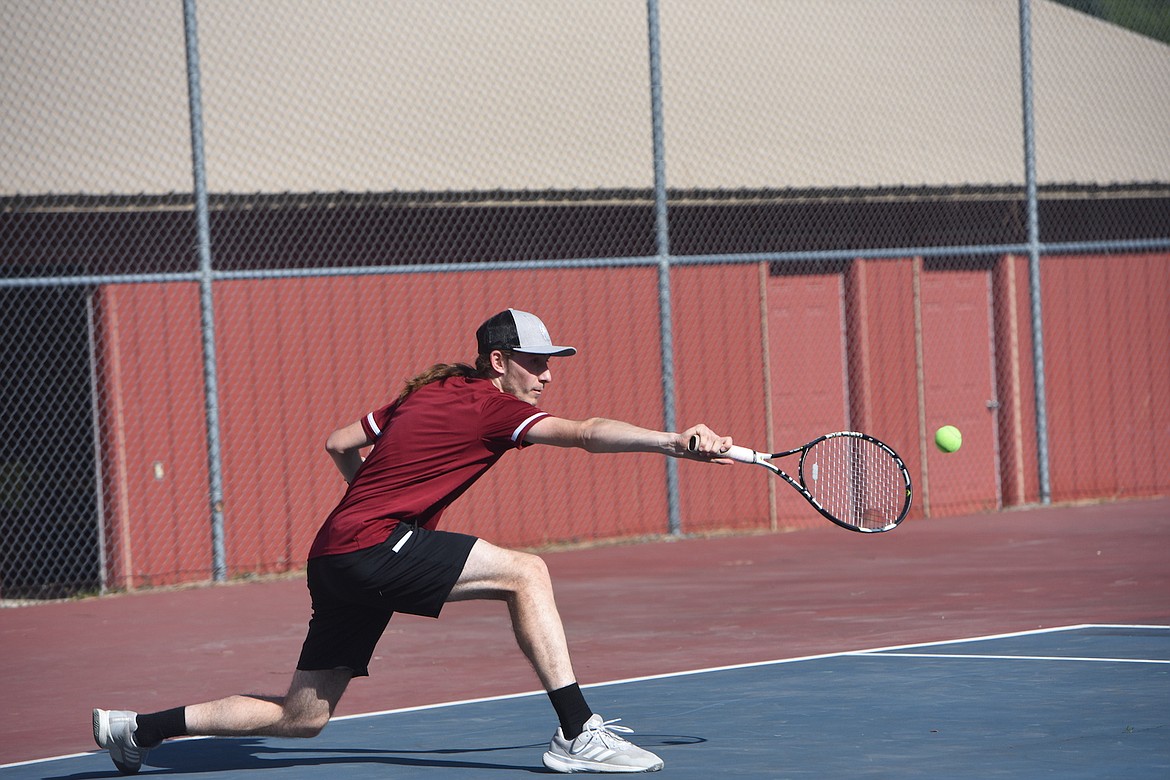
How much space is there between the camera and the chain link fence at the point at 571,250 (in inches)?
508

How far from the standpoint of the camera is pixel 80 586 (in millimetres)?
12984

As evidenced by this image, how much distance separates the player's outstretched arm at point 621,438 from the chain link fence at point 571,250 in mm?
6861

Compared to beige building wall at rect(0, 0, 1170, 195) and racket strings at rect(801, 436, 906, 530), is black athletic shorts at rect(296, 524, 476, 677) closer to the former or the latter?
racket strings at rect(801, 436, 906, 530)

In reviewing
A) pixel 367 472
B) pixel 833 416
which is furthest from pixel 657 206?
pixel 367 472

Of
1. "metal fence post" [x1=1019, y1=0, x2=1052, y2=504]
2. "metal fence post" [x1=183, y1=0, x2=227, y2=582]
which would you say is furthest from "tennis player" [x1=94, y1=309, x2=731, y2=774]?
"metal fence post" [x1=1019, y1=0, x2=1052, y2=504]

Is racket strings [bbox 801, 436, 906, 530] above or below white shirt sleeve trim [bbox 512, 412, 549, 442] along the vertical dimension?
below

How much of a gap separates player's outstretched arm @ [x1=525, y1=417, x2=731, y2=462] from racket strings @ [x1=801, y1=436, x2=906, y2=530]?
1298 mm

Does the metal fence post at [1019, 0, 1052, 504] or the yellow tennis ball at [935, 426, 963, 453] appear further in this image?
the metal fence post at [1019, 0, 1052, 504]

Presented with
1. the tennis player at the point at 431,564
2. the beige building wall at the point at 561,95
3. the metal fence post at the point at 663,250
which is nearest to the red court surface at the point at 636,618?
the metal fence post at the point at 663,250

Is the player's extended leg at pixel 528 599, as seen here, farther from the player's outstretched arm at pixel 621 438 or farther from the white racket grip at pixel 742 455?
the white racket grip at pixel 742 455

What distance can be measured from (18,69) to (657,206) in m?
4.71

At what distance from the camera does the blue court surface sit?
6232mm

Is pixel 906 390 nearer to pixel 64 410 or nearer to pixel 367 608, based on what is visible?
pixel 64 410

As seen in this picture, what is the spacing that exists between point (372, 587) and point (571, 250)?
9.04m
